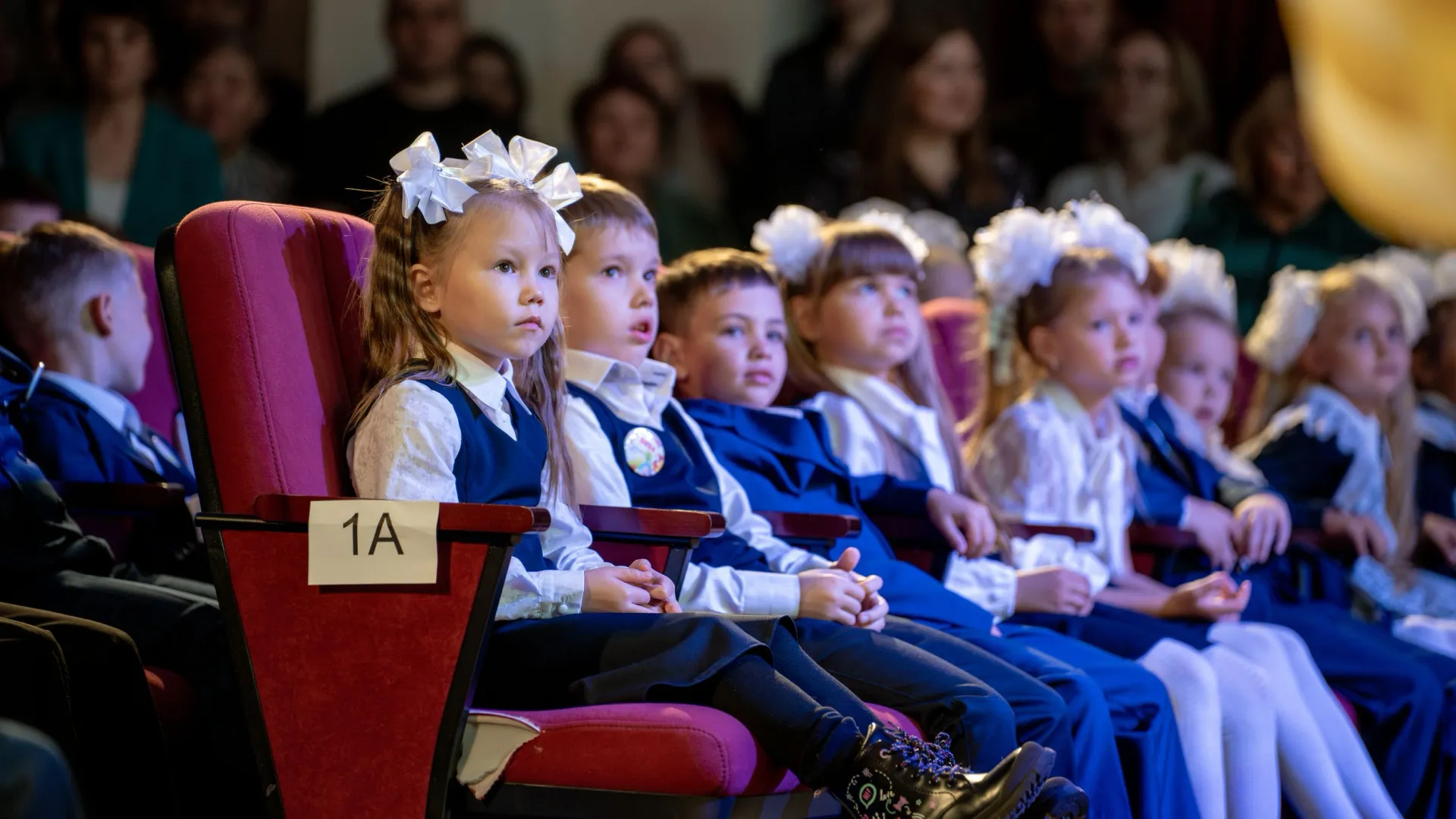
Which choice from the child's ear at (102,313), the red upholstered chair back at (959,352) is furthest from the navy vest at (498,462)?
the red upholstered chair back at (959,352)

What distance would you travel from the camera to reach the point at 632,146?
6359 mm

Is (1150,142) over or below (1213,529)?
over

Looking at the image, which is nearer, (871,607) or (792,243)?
(871,607)

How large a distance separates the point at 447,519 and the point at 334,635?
24 cm

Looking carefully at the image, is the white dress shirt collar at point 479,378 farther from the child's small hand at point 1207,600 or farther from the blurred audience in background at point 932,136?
the blurred audience in background at point 932,136

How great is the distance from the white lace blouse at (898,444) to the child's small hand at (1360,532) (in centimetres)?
112

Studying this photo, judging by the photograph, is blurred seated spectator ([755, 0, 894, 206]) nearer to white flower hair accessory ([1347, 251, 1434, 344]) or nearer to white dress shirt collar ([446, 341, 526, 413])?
white flower hair accessory ([1347, 251, 1434, 344])

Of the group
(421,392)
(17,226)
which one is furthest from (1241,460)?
(17,226)

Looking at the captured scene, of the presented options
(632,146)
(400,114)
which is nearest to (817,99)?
(632,146)

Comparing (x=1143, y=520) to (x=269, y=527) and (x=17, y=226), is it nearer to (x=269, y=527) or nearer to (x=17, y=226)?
(x=269, y=527)

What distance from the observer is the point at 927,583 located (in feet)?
9.32

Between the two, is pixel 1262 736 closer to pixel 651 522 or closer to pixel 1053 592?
pixel 1053 592

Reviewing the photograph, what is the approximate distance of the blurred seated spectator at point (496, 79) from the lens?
6.14 metres

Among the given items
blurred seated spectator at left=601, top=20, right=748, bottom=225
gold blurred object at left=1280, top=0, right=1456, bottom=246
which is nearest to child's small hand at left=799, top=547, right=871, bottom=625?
gold blurred object at left=1280, top=0, right=1456, bottom=246
